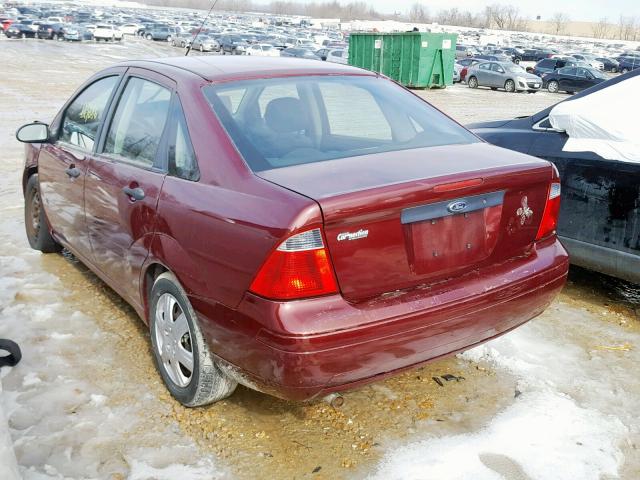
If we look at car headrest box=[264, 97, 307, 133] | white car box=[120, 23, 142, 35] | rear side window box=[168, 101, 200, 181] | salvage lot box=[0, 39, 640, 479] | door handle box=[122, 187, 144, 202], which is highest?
white car box=[120, 23, 142, 35]

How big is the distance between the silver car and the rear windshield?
27773 mm

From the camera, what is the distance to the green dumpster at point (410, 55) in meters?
27.8

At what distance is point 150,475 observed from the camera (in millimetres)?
2775

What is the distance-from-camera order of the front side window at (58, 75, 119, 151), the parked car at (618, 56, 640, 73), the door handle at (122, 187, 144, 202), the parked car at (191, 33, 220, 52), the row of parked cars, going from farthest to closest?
1. the parked car at (191, 33, 220, 52)
2. the parked car at (618, 56, 640, 73)
3. the row of parked cars
4. the front side window at (58, 75, 119, 151)
5. the door handle at (122, 187, 144, 202)

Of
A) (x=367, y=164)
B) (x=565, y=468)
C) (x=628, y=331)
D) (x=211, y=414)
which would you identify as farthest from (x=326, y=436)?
(x=628, y=331)

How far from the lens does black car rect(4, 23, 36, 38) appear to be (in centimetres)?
5372

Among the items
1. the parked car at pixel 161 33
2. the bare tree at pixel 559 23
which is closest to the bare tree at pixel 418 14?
the bare tree at pixel 559 23

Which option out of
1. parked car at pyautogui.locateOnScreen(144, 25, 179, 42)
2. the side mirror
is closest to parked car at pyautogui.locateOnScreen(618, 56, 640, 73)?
parked car at pyautogui.locateOnScreen(144, 25, 179, 42)

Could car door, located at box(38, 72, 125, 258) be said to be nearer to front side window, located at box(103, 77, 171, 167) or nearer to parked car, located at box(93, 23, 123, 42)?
front side window, located at box(103, 77, 171, 167)

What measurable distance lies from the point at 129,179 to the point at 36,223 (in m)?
2.40

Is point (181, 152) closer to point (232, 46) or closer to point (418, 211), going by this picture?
point (418, 211)

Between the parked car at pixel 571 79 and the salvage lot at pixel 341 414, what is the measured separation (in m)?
28.7

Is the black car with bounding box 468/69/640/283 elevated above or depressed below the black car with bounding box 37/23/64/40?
below

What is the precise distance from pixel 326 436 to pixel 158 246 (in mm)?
1187
